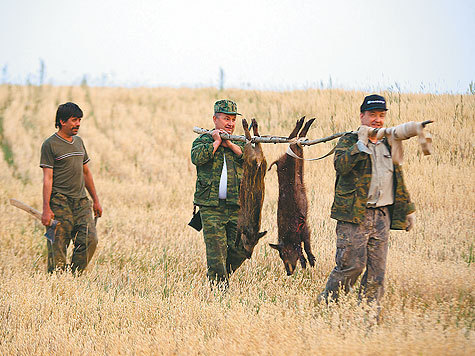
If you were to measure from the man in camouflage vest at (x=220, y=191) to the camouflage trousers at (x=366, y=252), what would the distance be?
1.20 m

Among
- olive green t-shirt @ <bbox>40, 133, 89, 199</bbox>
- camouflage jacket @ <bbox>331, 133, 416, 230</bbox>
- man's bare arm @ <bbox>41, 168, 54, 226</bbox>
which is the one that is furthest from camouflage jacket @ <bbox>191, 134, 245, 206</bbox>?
man's bare arm @ <bbox>41, 168, 54, 226</bbox>

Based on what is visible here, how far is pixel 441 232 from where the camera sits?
24.0ft

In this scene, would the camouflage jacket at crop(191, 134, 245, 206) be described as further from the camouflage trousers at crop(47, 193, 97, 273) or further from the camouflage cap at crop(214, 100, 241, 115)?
the camouflage trousers at crop(47, 193, 97, 273)

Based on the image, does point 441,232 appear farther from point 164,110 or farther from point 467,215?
point 164,110

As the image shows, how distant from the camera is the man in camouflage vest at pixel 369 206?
14.6ft

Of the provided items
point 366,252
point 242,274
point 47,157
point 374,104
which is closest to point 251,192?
point 366,252

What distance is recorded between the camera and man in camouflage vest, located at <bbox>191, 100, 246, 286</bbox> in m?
5.29

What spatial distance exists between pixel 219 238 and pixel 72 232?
201cm

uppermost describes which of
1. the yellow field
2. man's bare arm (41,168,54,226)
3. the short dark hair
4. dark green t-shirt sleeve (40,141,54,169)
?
the short dark hair

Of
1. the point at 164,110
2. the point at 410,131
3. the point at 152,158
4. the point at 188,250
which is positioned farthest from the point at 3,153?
the point at 410,131

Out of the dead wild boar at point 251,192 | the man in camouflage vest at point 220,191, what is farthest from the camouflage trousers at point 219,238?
the dead wild boar at point 251,192

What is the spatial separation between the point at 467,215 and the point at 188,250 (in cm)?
464

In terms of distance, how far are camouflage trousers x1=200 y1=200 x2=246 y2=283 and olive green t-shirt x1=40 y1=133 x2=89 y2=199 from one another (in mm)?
1738

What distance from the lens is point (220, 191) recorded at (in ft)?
17.5
